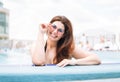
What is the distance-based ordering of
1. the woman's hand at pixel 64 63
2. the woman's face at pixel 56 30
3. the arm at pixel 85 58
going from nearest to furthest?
the woman's hand at pixel 64 63 → the arm at pixel 85 58 → the woman's face at pixel 56 30

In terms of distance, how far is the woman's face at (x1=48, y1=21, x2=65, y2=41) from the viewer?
89.9 inches

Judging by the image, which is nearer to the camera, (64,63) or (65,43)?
(64,63)

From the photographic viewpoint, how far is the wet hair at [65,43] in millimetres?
2320

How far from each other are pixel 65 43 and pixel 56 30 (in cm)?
16

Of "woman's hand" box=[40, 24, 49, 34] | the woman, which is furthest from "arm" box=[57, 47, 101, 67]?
"woman's hand" box=[40, 24, 49, 34]

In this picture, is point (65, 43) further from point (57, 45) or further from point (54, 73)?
point (54, 73)

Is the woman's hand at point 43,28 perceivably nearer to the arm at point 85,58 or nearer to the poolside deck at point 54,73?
the arm at point 85,58

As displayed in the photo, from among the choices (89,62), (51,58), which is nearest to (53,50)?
(51,58)

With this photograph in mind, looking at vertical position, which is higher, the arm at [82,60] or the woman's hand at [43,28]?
the woman's hand at [43,28]

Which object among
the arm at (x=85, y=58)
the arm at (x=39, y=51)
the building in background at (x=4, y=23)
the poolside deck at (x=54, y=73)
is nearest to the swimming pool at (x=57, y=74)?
the poolside deck at (x=54, y=73)

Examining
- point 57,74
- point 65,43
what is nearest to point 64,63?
point 57,74

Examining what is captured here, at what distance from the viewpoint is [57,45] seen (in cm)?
241

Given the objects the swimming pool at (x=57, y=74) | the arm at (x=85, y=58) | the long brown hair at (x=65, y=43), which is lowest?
the swimming pool at (x=57, y=74)

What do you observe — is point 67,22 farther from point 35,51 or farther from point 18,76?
point 18,76
